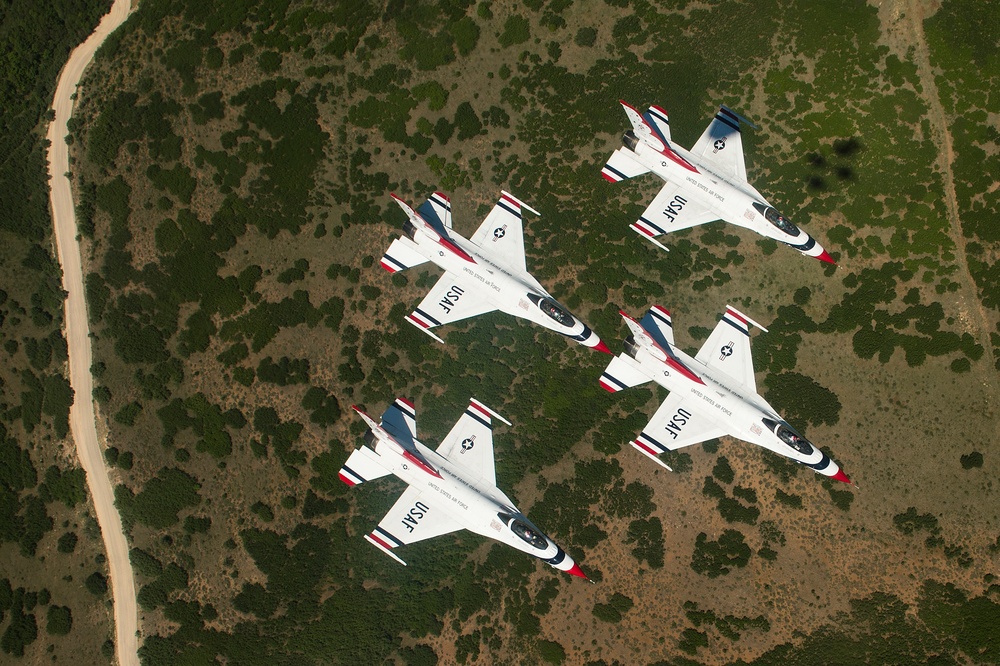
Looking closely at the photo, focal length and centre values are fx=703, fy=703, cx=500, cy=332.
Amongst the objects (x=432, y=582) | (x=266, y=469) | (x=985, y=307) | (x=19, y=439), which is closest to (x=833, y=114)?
(x=985, y=307)

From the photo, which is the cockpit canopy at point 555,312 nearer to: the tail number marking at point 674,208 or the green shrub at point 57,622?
the tail number marking at point 674,208

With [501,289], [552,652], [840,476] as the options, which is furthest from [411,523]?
[840,476]

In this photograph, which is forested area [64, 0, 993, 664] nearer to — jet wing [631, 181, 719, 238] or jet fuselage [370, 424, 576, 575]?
jet wing [631, 181, 719, 238]

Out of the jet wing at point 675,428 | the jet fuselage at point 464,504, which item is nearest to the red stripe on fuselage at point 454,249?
the jet fuselage at point 464,504

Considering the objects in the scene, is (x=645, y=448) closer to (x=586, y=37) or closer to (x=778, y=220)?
(x=778, y=220)

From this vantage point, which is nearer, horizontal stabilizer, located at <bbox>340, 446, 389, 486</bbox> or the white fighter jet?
horizontal stabilizer, located at <bbox>340, 446, 389, 486</bbox>

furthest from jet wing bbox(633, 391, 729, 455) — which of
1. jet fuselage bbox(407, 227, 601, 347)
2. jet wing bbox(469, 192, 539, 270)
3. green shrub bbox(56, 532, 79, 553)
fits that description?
green shrub bbox(56, 532, 79, 553)

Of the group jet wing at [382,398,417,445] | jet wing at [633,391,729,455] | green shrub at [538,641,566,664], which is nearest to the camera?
green shrub at [538,641,566,664]

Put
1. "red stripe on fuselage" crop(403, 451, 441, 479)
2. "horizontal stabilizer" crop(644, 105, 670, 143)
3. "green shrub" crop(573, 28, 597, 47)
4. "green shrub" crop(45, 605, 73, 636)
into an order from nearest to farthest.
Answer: "red stripe on fuselage" crop(403, 451, 441, 479) → "green shrub" crop(45, 605, 73, 636) → "horizontal stabilizer" crop(644, 105, 670, 143) → "green shrub" crop(573, 28, 597, 47)
